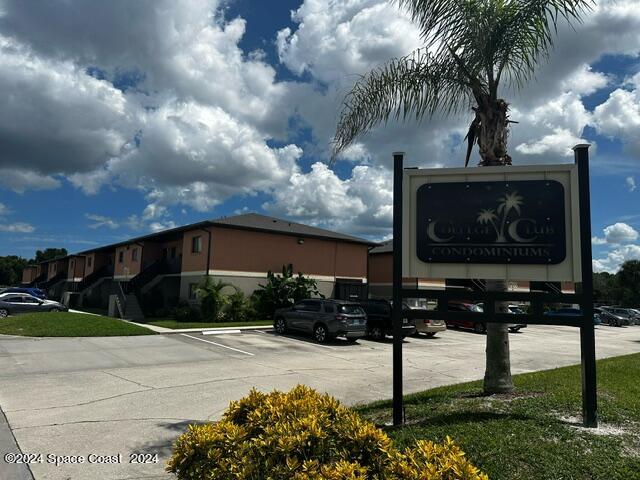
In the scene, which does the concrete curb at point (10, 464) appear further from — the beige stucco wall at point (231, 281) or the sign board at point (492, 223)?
the beige stucco wall at point (231, 281)

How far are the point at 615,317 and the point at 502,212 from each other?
45653mm

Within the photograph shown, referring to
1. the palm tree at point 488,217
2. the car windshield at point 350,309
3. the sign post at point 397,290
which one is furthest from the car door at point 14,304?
the palm tree at point 488,217

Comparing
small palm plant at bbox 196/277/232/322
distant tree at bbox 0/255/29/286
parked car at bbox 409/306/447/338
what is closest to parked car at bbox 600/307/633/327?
parked car at bbox 409/306/447/338

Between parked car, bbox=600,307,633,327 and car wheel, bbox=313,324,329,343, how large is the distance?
36964mm

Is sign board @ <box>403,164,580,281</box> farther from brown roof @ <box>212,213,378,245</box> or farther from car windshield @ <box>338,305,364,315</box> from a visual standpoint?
brown roof @ <box>212,213,378,245</box>

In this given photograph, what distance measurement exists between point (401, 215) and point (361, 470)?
12.5 ft

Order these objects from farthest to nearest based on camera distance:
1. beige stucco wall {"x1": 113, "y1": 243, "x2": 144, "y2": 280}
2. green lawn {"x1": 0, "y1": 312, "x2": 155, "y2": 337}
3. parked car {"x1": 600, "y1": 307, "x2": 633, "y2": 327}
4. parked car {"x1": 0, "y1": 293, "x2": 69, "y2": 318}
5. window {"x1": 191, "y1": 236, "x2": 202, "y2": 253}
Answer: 1. parked car {"x1": 600, "y1": 307, "x2": 633, "y2": 327}
2. beige stucco wall {"x1": 113, "y1": 243, "x2": 144, "y2": 280}
3. window {"x1": 191, "y1": 236, "x2": 202, "y2": 253}
4. parked car {"x1": 0, "y1": 293, "x2": 69, "y2": 318}
5. green lawn {"x1": 0, "y1": 312, "x2": 155, "y2": 337}

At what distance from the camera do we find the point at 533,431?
4.95 m

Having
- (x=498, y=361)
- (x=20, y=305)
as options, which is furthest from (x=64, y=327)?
(x=498, y=361)

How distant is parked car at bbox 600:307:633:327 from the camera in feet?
141

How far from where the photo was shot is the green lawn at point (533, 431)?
416 cm

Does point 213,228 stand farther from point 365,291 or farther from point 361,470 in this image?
point 361,470

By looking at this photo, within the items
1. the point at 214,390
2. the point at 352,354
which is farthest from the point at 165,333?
the point at 214,390

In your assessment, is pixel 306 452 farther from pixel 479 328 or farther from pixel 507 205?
pixel 479 328
